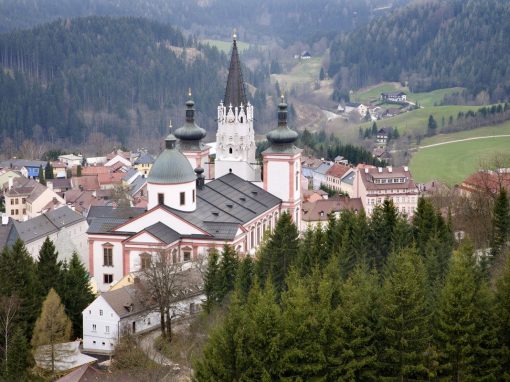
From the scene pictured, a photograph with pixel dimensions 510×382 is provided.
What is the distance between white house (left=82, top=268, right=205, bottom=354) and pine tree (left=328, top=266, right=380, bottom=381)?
14.8 meters

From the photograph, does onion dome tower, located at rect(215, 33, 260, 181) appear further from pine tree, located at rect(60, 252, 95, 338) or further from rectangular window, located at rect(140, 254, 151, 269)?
pine tree, located at rect(60, 252, 95, 338)

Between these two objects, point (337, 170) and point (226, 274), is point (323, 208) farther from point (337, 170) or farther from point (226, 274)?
point (226, 274)

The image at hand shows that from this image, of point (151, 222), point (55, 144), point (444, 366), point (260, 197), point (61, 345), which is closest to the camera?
point (444, 366)

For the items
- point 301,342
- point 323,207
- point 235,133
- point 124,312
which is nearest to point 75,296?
point 124,312

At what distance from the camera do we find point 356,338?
34844 mm

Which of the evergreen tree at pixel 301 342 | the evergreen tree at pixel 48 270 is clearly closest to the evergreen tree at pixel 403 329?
the evergreen tree at pixel 301 342

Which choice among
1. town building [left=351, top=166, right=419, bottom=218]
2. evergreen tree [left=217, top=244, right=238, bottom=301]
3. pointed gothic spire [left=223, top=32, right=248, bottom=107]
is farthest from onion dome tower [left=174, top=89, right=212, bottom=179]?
town building [left=351, top=166, right=419, bottom=218]

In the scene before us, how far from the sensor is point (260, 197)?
6769 cm

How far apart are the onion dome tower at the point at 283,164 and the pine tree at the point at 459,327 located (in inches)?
1368

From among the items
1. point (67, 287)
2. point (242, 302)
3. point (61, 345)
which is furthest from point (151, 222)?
point (242, 302)

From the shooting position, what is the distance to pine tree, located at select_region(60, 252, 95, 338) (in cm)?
4972

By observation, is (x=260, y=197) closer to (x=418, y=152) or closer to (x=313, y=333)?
(x=313, y=333)

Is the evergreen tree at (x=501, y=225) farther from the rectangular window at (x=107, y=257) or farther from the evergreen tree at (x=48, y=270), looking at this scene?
the rectangular window at (x=107, y=257)

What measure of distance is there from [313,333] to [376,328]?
7.25 feet
